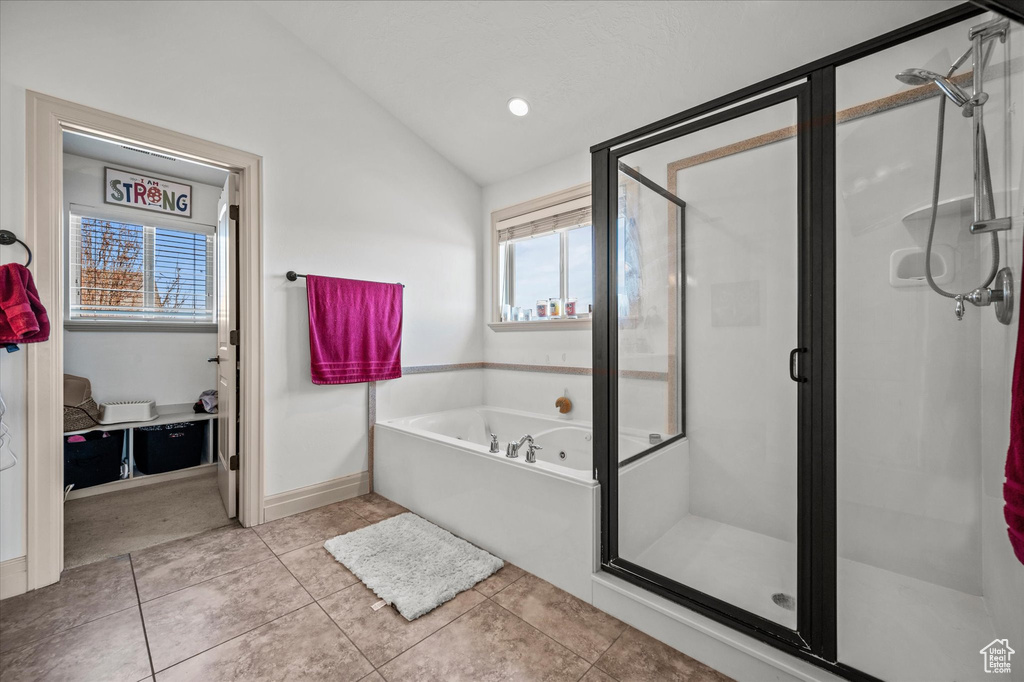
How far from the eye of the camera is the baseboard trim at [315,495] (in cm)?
247

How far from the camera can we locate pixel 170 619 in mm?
1604

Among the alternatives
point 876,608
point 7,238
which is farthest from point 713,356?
point 7,238

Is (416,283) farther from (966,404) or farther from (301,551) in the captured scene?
(966,404)

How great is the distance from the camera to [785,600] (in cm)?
130

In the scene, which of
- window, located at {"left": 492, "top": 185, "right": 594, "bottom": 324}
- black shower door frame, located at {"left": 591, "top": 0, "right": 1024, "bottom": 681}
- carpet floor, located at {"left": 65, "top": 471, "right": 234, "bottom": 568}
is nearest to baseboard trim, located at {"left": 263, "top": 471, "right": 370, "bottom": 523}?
carpet floor, located at {"left": 65, "top": 471, "right": 234, "bottom": 568}

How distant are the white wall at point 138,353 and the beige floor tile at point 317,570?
2.34 m

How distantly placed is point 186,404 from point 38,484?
1.96 meters

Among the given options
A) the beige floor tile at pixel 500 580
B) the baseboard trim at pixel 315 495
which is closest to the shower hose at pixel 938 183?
the beige floor tile at pixel 500 580

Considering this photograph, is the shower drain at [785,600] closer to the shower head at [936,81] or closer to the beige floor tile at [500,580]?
the beige floor tile at [500,580]

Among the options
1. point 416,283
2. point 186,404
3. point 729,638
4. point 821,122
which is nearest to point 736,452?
point 729,638

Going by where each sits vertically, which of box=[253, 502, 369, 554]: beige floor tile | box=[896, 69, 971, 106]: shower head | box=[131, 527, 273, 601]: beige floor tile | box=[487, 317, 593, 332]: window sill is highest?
box=[896, 69, 971, 106]: shower head

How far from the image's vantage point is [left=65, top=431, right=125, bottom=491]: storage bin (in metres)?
2.78

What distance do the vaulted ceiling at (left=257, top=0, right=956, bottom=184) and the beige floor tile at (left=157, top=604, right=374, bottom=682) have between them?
9.26 feet

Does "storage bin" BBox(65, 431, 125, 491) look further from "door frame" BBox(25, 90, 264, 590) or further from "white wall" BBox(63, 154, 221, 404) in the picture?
"door frame" BBox(25, 90, 264, 590)
